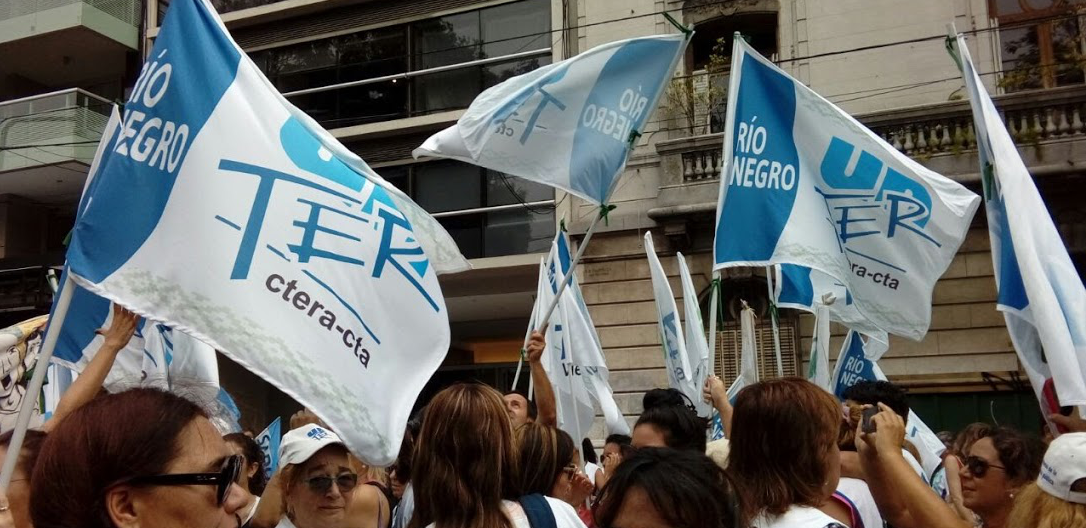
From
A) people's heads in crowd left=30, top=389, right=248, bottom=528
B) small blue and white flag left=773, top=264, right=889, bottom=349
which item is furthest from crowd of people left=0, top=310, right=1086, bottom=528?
small blue and white flag left=773, top=264, right=889, bottom=349

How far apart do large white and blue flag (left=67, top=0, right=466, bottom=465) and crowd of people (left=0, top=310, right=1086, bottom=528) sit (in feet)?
0.70

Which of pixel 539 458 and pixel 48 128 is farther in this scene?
pixel 48 128

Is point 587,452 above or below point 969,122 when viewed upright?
below

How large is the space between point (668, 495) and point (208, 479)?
1011mm

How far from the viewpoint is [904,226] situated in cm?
598

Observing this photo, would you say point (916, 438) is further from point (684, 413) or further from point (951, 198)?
point (684, 413)

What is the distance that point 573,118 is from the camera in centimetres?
573

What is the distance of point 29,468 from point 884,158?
5.08 m

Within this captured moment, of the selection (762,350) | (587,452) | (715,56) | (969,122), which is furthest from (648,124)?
(587,452)

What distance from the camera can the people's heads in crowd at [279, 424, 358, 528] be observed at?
3525mm

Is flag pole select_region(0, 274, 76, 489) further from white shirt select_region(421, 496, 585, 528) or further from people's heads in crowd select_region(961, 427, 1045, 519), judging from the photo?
people's heads in crowd select_region(961, 427, 1045, 519)

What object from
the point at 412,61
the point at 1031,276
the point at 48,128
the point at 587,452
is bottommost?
→ the point at 587,452

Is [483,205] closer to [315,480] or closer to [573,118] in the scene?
[573,118]

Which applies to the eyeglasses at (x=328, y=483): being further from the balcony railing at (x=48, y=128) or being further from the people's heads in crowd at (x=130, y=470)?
the balcony railing at (x=48, y=128)
